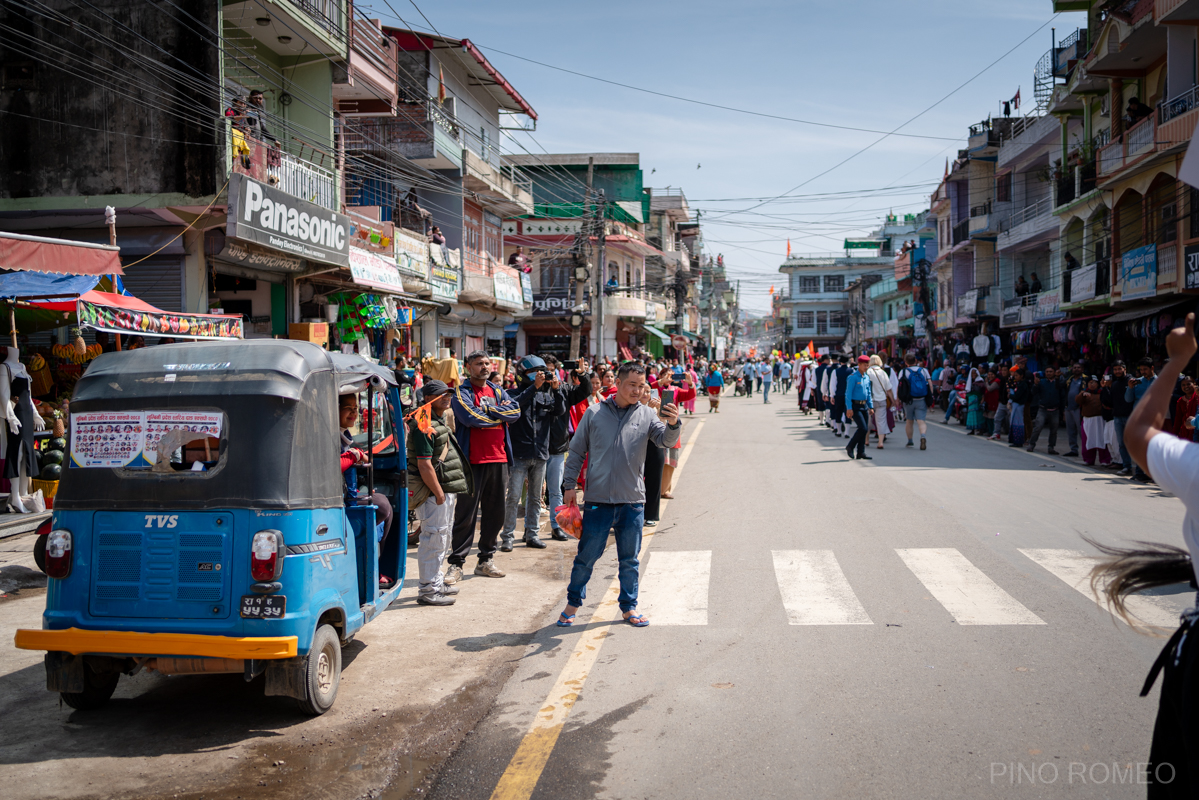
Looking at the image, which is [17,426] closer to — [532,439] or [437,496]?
[532,439]

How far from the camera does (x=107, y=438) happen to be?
4.93m

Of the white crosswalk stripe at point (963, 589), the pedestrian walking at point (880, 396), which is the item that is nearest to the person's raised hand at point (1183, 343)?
the white crosswalk stripe at point (963, 589)

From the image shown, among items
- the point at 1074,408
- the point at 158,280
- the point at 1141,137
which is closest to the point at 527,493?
the point at 158,280

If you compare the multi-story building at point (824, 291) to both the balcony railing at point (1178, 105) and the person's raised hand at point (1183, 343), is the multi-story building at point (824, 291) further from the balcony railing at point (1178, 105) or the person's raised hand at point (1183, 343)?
the person's raised hand at point (1183, 343)

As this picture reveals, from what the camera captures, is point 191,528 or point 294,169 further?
point 294,169

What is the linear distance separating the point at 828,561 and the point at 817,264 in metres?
93.5

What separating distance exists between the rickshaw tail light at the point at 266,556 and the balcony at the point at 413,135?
22171 mm

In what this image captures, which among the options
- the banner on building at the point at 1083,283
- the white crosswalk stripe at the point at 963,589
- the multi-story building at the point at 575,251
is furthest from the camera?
the multi-story building at the point at 575,251

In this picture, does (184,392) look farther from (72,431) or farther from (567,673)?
(567,673)

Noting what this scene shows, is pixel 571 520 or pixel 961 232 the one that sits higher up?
pixel 961 232

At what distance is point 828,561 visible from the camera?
8.60 meters

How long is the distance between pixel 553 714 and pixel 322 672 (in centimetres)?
130

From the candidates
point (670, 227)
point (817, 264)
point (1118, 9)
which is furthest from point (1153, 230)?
point (817, 264)

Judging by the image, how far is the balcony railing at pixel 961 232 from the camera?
42.7 metres
